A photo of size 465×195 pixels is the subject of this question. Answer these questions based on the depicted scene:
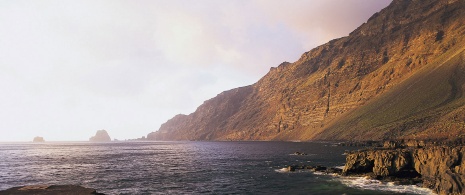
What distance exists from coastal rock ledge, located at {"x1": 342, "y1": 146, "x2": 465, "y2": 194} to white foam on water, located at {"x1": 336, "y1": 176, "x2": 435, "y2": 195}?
163cm

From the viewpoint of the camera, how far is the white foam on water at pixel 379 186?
4437 cm

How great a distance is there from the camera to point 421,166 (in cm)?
5266

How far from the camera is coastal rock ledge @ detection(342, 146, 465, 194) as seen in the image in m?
40.2

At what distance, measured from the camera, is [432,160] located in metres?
49.6

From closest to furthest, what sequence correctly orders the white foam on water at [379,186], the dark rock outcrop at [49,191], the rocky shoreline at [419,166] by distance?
the dark rock outcrop at [49,191] → the rocky shoreline at [419,166] → the white foam on water at [379,186]

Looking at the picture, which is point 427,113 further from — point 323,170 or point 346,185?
point 346,185

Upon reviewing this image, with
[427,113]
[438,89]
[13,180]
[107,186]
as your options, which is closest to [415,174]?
[107,186]

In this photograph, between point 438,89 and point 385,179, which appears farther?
point 438,89

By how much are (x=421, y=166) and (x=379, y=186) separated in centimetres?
1005

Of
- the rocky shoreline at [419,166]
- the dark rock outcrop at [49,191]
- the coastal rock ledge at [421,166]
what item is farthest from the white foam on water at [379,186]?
the dark rock outcrop at [49,191]

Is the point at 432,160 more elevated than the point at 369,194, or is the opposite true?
the point at 432,160

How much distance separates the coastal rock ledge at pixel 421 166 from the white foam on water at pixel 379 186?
1.63 meters

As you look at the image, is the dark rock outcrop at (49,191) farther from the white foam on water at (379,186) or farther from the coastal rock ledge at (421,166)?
the coastal rock ledge at (421,166)

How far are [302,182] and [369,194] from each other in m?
13.0
